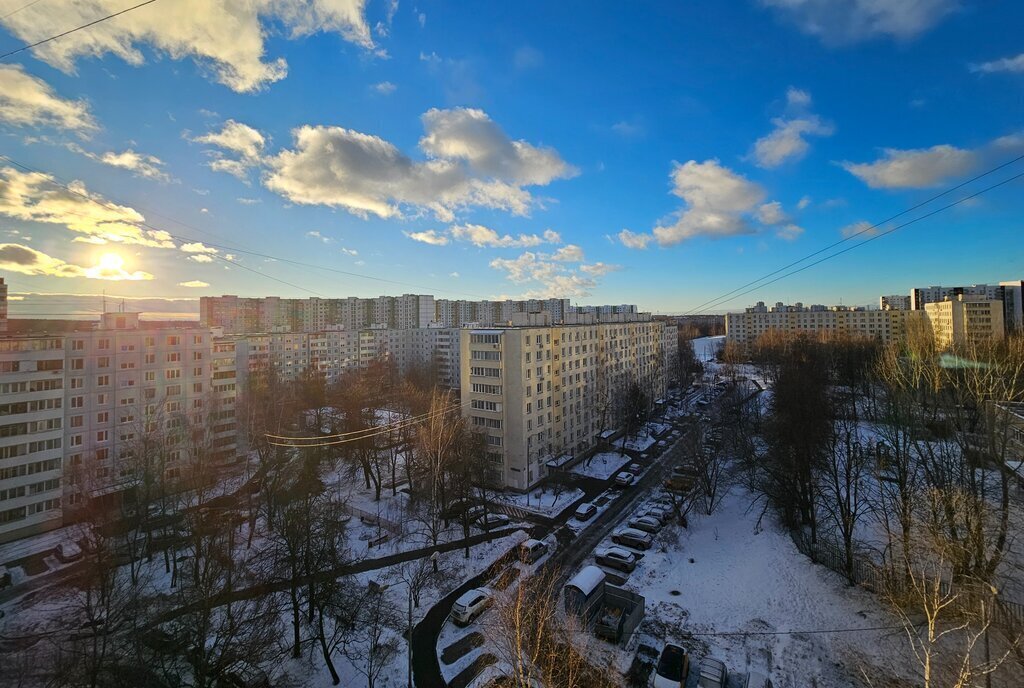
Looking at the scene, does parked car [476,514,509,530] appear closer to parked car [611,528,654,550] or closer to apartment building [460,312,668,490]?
apartment building [460,312,668,490]

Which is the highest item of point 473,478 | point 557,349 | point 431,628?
point 557,349

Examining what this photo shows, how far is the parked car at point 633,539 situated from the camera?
21.2 metres

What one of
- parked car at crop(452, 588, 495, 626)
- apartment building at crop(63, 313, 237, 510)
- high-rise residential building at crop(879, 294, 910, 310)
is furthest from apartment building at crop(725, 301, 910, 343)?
apartment building at crop(63, 313, 237, 510)

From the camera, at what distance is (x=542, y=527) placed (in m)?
23.8

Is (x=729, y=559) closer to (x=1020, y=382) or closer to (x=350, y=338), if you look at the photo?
(x=1020, y=382)

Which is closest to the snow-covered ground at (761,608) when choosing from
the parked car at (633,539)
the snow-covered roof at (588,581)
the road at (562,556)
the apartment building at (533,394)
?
the parked car at (633,539)

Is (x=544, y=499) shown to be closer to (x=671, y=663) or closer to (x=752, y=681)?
(x=671, y=663)

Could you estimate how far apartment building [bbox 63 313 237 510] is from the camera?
87.3ft

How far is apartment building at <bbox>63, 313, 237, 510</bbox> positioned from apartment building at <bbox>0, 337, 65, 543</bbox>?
793 millimetres

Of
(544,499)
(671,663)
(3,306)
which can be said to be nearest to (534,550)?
(544,499)

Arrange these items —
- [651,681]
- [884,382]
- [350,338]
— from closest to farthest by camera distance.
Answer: [651,681], [884,382], [350,338]

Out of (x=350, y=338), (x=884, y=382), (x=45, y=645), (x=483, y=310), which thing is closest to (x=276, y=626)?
(x=45, y=645)

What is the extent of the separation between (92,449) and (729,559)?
Answer: 3848 centimetres

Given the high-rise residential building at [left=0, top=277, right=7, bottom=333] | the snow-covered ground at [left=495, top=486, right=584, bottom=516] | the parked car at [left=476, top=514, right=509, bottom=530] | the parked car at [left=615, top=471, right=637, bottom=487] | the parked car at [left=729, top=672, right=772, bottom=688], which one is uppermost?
the high-rise residential building at [left=0, top=277, right=7, bottom=333]
